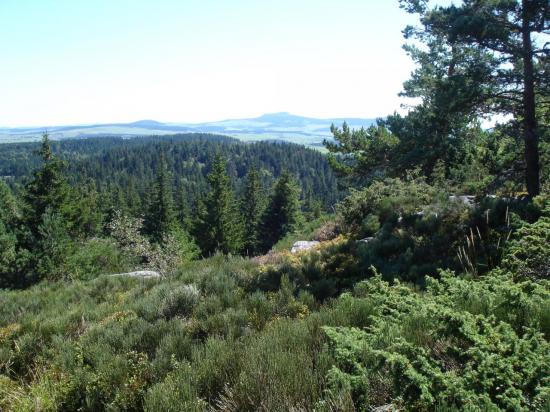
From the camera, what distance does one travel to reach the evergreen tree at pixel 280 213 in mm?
47562

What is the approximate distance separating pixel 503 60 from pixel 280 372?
1250 cm

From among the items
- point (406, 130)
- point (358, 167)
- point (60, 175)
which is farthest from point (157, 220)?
point (406, 130)

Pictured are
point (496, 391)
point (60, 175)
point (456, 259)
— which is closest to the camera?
point (496, 391)

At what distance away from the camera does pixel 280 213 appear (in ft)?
158

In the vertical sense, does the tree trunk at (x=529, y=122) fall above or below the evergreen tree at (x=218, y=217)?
above

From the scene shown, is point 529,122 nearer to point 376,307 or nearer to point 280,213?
point 376,307

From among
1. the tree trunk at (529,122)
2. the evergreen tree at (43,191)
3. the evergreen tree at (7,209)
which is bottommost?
the evergreen tree at (7,209)

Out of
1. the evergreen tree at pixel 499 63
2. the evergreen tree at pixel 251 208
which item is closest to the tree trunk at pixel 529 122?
the evergreen tree at pixel 499 63

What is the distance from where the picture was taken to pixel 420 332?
335 cm

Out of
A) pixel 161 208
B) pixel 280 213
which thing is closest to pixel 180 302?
pixel 161 208

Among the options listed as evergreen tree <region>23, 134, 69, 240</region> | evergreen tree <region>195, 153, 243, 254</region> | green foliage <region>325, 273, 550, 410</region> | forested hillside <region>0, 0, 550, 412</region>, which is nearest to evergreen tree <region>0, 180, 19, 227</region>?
evergreen tree <region>23, 134, 69, 240</region>

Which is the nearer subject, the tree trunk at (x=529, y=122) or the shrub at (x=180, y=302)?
the shrub at (x=180, y=302)

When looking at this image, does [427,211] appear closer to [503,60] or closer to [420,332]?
[503,60]

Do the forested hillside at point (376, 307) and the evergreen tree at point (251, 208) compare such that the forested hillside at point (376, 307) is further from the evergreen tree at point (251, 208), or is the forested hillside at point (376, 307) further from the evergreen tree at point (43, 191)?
the evergreen tree at point (251, 208)
